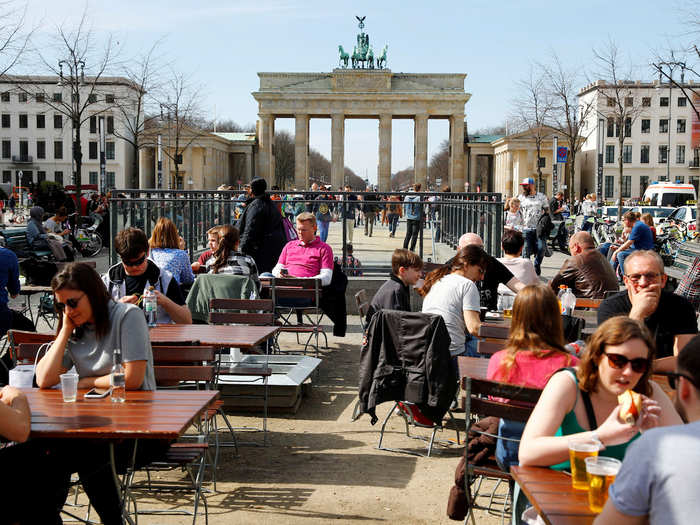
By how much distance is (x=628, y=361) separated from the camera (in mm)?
3307

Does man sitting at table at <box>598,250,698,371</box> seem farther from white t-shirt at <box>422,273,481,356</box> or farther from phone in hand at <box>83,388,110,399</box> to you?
phone in hand at <box>83,388,110,399</box>

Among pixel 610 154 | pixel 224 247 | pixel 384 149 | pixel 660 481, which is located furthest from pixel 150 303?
pixel 610 154

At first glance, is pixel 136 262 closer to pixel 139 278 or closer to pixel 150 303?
pixel 139 278

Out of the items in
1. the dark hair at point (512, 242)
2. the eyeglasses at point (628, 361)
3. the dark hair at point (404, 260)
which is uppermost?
the dark hair at point (512, 242)

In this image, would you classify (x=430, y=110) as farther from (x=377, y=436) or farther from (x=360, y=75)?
(x=377, y=436)

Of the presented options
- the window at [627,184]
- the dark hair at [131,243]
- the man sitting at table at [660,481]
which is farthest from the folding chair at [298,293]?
the window at [627,184]

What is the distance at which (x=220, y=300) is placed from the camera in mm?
8078

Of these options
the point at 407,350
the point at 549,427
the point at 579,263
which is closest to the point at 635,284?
the point at 407,350

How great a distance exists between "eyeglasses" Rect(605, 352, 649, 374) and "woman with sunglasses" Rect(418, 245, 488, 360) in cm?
347

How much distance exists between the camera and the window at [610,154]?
93700 millimetres

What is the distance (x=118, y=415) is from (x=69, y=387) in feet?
1.31

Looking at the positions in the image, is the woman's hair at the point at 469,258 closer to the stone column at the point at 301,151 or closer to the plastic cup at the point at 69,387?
the plastic cup at the point at 69,387

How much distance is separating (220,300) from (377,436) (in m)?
2.10

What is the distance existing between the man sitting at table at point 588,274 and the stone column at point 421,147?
6466 cm
